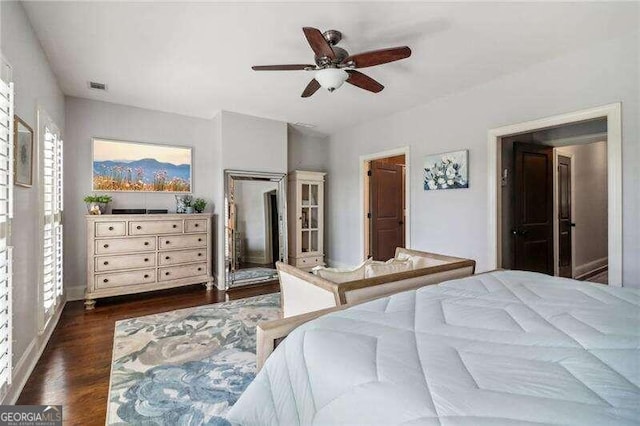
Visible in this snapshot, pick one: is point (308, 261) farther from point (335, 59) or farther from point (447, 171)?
point (335, 59)

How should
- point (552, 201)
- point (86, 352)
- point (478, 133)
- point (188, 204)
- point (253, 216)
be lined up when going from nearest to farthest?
1. point (86, 352)
2. point (478, 133)
3. point (552, 201)
4. point (188, 204)
5. point (253, 216)

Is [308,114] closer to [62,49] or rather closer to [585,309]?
[62,49]

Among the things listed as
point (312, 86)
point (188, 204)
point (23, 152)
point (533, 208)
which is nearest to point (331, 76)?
point (312, 86)

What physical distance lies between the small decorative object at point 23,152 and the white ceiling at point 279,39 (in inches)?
33.9

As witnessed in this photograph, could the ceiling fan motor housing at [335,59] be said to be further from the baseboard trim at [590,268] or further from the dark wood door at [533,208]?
the baseboard trim at [590,268]

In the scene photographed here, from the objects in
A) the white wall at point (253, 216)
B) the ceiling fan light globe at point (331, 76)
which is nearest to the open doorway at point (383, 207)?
the white wall at point (253, 216)

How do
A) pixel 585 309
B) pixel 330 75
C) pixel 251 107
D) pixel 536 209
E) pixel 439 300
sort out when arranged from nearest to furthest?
pixel 585 309 < pixel 439 300 < pixel 330 75 < pixel 536 209 < pixel 251 107

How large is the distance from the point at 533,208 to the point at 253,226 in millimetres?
3830

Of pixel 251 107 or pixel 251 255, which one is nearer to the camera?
pixel 251 107

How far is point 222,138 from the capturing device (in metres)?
4.32

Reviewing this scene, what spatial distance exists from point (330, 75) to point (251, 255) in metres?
3.09

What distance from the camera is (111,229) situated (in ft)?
11.9

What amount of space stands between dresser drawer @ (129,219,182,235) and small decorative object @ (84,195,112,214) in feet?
1.41

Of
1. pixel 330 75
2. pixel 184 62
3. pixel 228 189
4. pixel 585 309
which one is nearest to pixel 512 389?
pixel 585 309
